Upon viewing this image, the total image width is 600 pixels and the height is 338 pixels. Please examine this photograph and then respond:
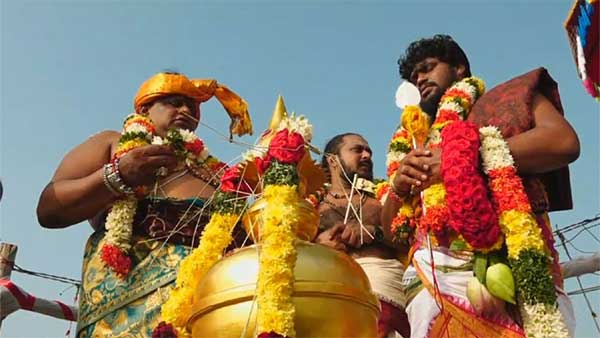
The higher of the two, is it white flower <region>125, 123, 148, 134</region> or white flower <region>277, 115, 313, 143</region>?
white flower <region>125, 123, 148, 134</region>

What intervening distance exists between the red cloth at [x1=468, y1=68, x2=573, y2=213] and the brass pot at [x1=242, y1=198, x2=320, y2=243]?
121 cm

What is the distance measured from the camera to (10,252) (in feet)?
22.0

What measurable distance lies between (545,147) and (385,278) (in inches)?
54.7

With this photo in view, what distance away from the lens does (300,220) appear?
2547mm

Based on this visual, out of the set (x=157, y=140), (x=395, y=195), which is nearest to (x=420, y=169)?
(x=395, y=195)

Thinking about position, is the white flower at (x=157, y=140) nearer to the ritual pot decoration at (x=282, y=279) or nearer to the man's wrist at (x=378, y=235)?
the man's wrist at (x=378, y=235)

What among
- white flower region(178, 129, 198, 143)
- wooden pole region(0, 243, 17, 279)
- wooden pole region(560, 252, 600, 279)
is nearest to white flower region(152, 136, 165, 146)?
white flower region(178, 129, 198, 143)

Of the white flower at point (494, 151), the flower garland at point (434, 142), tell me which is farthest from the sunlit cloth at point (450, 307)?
the white flower at point (494, 151)

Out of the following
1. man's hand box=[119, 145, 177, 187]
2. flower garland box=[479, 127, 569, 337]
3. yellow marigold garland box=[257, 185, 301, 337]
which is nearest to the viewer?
yellow marigold garland box=[257, 185, 301, 337]

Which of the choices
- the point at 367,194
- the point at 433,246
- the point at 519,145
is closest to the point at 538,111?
the point at 519,145

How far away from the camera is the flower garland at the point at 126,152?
12.4 ft

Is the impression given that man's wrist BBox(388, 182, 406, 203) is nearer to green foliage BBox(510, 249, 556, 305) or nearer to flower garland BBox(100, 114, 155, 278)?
green foliage BBox(510, 249, 556, 305)

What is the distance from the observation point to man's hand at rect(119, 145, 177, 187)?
382 cm

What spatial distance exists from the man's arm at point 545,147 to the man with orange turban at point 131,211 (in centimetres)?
151
